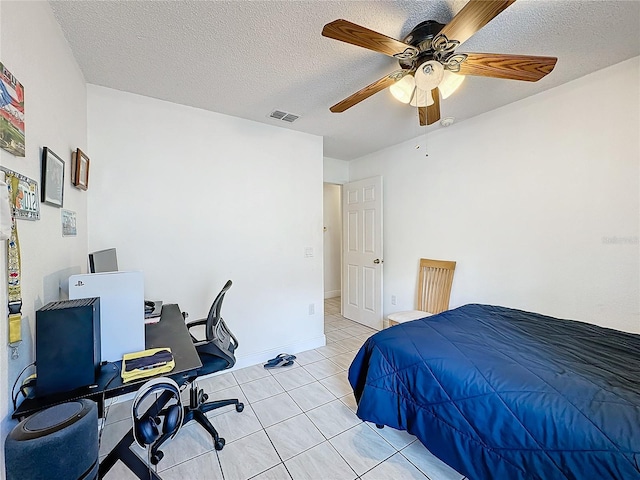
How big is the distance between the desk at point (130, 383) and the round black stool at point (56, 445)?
136mm

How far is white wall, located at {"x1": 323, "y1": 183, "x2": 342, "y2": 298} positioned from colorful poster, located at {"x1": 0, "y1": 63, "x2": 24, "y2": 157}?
4691 millimetres

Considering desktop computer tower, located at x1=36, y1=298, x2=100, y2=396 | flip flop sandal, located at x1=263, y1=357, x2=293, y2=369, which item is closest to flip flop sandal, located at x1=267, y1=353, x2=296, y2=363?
flip flop sandal, located at x1=263, y1=357, x2=293, y2=369

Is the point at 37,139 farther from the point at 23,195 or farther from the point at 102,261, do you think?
the point at 102,261

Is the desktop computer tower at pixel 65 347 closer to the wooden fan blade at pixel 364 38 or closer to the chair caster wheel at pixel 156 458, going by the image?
the chair caster wheel at pixel 156 458

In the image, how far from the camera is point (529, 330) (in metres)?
1.77

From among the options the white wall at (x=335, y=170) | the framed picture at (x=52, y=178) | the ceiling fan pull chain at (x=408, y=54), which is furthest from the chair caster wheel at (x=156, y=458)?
the white wall at (x=335, y=170)

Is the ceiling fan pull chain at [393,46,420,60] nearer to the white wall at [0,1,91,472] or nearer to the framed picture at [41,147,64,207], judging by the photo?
the white wall at [0,1,91,472]

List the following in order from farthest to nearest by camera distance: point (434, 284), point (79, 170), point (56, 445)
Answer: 1. point (434, 284)
2. point (79, 170)
3. point (56, 445)

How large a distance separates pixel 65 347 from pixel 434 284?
9.85 feet

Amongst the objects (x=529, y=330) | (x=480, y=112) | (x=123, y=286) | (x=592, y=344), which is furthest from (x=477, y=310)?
(x=123, y=286)

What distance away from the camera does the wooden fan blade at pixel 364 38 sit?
3.86 ft

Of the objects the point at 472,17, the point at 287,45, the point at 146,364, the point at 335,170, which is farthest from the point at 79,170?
the point at 335,170

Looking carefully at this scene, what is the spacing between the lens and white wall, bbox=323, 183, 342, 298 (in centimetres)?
562

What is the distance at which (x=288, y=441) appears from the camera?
1.75 metres
